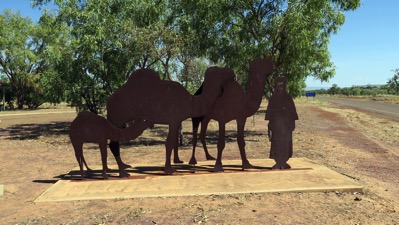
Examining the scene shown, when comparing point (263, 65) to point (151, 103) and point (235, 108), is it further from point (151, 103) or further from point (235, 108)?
point (151, 103)

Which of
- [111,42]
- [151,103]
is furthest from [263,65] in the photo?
[111,42]

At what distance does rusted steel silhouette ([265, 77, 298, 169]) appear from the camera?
301 inches

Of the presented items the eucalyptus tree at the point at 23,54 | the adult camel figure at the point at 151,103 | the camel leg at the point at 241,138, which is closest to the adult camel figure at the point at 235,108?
the camel leg at the point at 241,138

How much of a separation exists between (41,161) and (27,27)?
34163 mm

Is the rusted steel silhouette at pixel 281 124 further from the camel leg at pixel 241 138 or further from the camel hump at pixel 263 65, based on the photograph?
the camel leg at pixel 241 138

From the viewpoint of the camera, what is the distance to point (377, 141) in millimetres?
14453

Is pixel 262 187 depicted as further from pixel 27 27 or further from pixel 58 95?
pixel 27 27

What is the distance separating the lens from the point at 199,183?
22.0ft

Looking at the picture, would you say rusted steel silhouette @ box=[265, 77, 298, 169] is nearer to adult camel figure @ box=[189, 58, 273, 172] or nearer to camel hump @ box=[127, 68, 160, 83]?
adult camel figure @ box=[189, 58, 273, 172]

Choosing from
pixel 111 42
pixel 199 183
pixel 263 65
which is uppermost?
pixel 111 42

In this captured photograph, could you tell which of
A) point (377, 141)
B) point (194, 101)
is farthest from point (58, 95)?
point (377, 141)

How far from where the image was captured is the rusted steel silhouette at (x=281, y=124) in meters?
7.65

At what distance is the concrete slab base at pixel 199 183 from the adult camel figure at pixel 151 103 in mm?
520

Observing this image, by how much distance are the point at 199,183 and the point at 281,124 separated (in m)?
2.34
